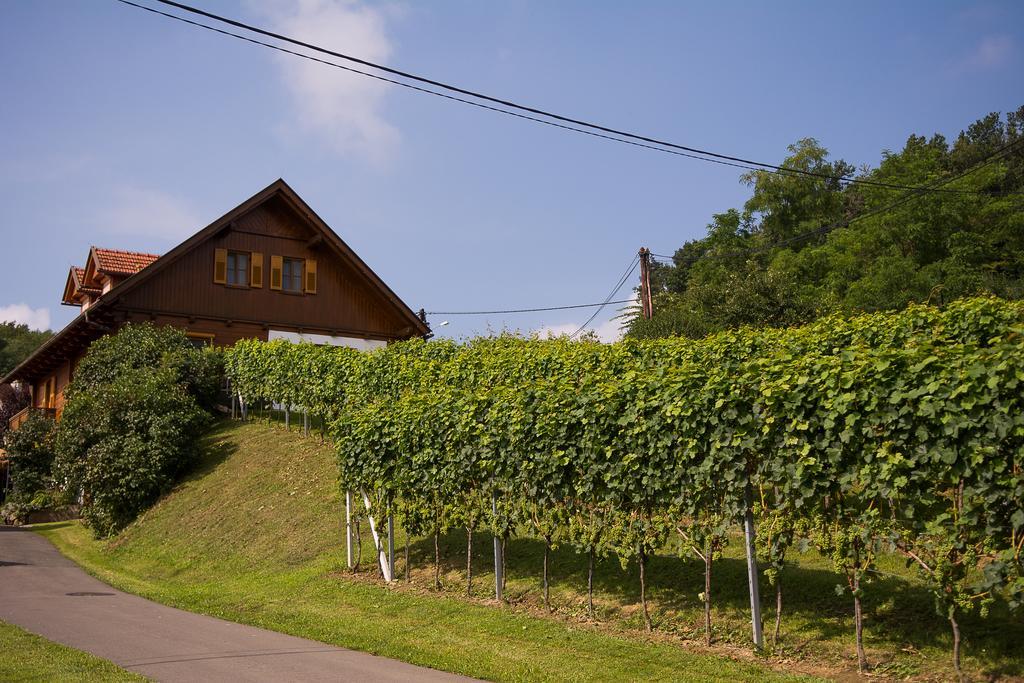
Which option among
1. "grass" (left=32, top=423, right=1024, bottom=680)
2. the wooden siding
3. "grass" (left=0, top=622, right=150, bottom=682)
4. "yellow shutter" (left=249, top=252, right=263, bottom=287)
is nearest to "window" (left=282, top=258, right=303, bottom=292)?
the wooden siding

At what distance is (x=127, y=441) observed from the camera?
2373 centimetres

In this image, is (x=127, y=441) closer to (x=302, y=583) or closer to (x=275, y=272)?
(x=302, y=583)

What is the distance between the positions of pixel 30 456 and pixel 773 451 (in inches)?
1177

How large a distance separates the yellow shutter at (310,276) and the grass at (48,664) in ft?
88.8

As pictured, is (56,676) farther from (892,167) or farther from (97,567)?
(892,167)

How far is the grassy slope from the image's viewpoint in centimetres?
916

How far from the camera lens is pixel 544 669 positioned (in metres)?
8.91

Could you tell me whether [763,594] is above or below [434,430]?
below

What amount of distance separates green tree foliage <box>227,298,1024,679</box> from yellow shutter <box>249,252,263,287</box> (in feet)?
68.5

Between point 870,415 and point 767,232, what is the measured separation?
5546cm

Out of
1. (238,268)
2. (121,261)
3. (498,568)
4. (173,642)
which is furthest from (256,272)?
(173,642)

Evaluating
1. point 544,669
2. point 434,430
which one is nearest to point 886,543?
point 544,669

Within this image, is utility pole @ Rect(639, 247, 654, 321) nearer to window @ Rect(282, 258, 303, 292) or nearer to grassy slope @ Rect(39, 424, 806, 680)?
window @ Rect(282, 258, 303, 292)

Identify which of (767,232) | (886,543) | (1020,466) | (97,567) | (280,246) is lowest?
(97,567)
